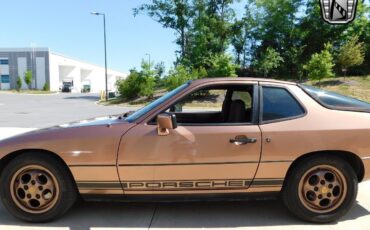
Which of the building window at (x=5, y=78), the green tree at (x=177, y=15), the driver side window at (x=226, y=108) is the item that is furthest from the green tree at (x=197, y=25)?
the building window at (x=5, y=78)

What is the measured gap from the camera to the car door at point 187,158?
10.7 ft

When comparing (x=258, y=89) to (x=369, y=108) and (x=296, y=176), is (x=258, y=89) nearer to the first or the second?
(x=296, y=176)

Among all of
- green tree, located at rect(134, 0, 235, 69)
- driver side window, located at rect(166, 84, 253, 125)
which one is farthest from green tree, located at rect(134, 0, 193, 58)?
driver side window, located at rect(166, 84, 253, 125)

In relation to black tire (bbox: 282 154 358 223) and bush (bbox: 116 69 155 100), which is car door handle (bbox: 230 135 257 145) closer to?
black tire (bbox: 282 154 358 223)

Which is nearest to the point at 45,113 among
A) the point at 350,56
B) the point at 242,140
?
the point at 242,140

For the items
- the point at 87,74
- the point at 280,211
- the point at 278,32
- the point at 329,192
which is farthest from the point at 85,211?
the point at 87,74

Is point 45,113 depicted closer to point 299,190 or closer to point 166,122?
point 166,122

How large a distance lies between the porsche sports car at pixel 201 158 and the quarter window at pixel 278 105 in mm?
11

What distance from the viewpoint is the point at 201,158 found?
328 cm

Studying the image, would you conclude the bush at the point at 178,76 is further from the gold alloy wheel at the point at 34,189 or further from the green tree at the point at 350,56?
the gold alloy wheel at the point at 34,189

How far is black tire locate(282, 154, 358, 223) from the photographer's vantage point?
341 cm

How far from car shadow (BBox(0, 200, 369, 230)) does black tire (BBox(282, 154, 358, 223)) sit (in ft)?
0.35

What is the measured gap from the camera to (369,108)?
3.66 m

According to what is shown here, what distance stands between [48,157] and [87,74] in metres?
85.1
